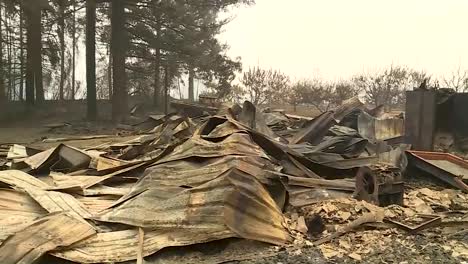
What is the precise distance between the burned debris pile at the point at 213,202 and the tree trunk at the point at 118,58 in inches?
452

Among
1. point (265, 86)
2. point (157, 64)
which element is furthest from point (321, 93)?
point (157, 64)

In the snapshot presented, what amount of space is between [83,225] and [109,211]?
0.45 m

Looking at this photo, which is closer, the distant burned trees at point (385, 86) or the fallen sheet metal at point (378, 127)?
the fallen sheet metal at point (378, 127)

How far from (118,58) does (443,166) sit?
14.2 m

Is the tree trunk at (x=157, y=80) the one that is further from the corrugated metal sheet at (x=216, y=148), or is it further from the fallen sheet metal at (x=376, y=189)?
the fallen sheet metal at (x=376, y=189)

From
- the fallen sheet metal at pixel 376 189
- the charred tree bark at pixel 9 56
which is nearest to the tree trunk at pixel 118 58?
the charred tree bark at pixel 9 56

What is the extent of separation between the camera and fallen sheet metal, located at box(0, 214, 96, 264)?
3.73 meters

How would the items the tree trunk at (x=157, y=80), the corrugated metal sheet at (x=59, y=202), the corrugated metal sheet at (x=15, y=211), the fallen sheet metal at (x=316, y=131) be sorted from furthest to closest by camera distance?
the tree trunk at (x=157, y=80) < the fallen sheet metal at (x=316, y=131) < the corrugated metal sheet at (x=59, y=202) < the corrugated metal sheet at (x=15, y=211)

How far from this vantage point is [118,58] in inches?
731

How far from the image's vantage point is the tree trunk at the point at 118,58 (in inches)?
728

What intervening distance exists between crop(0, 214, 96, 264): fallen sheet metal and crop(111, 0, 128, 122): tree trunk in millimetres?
14549

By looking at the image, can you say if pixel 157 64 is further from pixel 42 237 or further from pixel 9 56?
pixel 42 237

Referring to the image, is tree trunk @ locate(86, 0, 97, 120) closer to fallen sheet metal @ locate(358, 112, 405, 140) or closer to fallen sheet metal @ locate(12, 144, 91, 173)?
fallen sheet metal @ locate(358, 112, 405, 140)

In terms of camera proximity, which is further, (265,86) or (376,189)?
(265,86)
